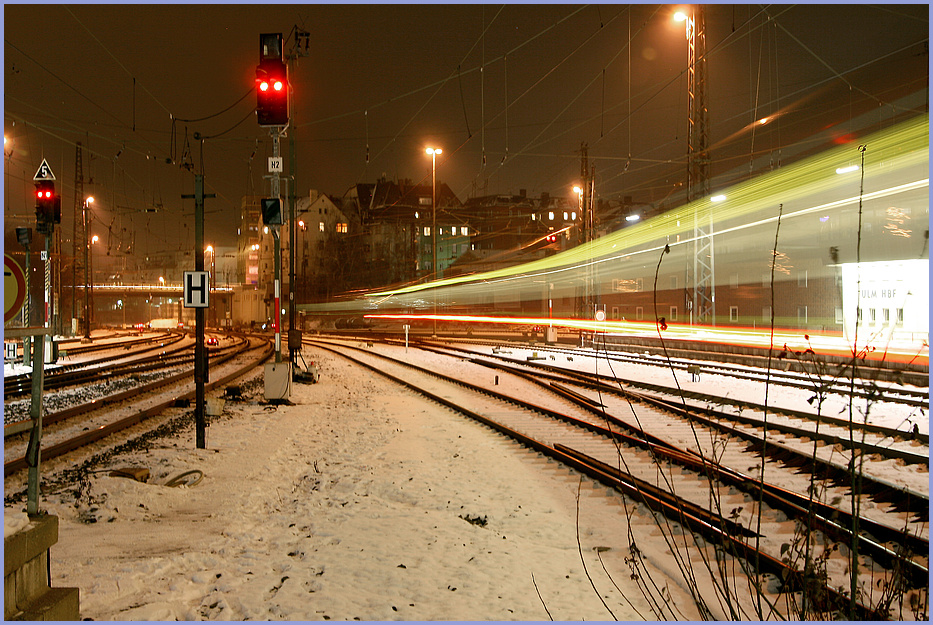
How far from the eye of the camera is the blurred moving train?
14.9m

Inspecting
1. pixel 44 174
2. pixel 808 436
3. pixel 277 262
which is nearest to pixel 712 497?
pixel 808 436

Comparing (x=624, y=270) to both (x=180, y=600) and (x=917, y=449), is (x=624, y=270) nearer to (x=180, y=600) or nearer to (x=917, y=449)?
(x=917, y=449)

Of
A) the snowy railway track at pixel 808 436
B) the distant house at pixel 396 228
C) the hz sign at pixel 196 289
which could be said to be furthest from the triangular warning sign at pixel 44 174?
the distant house at pixel 396 228

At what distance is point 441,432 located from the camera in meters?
11.3

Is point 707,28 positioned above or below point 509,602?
above

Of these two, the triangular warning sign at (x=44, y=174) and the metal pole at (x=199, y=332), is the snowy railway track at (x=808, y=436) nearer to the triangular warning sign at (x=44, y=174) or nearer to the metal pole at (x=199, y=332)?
the metal pole at (x=199, y=332)

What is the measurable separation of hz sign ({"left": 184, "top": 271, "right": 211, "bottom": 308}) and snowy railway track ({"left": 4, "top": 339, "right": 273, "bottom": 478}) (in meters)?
2.85

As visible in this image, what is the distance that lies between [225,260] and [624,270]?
107 m

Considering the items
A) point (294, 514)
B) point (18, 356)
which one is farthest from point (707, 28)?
point (18, 356)

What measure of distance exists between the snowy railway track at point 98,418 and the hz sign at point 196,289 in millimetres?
2845

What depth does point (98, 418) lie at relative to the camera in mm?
12828

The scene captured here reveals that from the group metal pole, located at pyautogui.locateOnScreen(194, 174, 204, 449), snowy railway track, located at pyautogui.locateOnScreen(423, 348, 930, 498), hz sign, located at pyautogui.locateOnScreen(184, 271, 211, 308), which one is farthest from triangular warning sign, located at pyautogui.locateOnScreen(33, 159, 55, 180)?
snowy railway track, located at pyautogui.locateOnScreen(423, 348, 930, 498)

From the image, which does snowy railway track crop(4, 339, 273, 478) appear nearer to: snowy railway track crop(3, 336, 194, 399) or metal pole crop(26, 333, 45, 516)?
snowy railway track crop(3, 336, 194, 399)

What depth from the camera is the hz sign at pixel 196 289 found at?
9.90m
